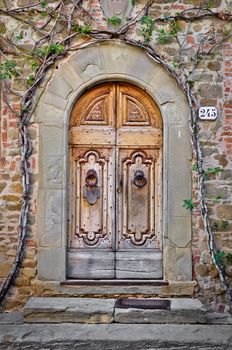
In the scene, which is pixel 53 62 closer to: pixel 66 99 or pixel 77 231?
pixel 66 99

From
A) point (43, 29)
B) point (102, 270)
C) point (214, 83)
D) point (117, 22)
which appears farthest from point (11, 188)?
point (214, 83)

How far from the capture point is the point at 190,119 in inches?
236

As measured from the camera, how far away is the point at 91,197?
6145 millimetres

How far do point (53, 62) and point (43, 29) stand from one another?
392 mm

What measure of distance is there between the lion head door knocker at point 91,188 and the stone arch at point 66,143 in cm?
26

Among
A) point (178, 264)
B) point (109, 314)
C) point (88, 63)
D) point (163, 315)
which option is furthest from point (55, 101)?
point (163, 315)

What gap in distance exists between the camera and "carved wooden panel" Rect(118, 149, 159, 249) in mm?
6160

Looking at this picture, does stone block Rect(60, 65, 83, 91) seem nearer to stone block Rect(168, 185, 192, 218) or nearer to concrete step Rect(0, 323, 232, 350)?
stone block Rect(168, 185, 192, 218)

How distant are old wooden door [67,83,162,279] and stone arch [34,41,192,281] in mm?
168

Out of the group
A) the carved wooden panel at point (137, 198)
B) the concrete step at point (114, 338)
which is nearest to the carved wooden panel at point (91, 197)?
the carved wooden panel at point (137, 198)

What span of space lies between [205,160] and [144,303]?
1.72m

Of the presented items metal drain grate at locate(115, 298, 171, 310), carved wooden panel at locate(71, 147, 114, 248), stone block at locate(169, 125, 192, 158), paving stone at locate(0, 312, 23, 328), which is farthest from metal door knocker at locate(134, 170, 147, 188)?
paving stone at locate(0, 312, 23, 328)

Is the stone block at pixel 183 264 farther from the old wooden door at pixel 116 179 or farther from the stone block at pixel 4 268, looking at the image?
the stone block at pixel 4 268

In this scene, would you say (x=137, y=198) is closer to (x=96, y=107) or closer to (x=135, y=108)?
(x=135, y=108)
